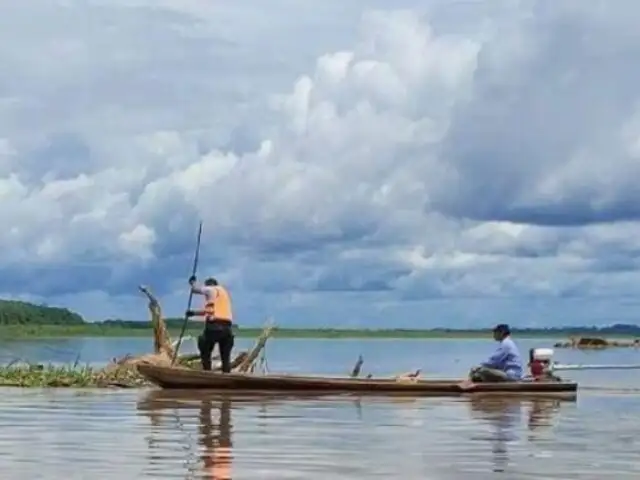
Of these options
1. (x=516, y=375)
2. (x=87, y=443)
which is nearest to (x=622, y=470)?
(x=87, y=443)

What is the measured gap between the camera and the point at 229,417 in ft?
77.7

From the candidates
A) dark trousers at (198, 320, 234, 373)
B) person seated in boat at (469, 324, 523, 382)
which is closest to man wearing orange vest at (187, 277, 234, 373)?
dark trousers at (198, 320, 234, 373)

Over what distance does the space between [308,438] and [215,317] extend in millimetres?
10066

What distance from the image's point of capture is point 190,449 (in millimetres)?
18047

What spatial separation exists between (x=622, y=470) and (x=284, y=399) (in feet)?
41.6

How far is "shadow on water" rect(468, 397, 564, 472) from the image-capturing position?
1900cm

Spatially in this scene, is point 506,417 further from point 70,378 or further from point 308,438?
point 70,378

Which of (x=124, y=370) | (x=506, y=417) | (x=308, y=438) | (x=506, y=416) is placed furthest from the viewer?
(x=124, y=370)

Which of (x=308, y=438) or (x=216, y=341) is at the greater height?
(x=216, y=341)

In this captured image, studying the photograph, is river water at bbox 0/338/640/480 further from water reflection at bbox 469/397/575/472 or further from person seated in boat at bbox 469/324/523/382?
person seated in boat at bbox 469/324/523/382

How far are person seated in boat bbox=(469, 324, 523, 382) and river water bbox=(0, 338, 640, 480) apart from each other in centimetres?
111

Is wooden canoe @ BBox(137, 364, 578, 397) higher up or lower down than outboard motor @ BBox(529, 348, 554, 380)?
lower down

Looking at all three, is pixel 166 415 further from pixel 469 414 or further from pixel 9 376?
pixel 9 376

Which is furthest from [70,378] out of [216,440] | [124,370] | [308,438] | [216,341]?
[216,440]
